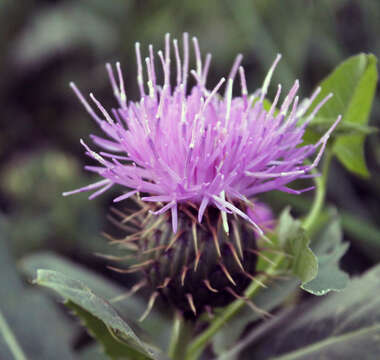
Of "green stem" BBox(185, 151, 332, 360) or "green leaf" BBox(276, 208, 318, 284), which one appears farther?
"green stem" BBox(185, 151, 332, 360)

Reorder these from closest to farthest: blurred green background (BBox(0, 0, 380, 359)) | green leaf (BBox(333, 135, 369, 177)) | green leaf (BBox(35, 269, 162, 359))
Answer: green leaf (BBox(35, 269, 162, 359)) < green leaf (BBox(333, 135, 369, 177)) < blurred green background (BBox(0, 0, 380, 359))

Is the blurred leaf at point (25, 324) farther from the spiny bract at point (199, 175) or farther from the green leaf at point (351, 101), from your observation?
the green leaf at point (351, 101)

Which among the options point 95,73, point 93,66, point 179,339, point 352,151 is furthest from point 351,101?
point 93,66

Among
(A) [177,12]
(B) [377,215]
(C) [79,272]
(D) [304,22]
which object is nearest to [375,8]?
(D) [304,22]

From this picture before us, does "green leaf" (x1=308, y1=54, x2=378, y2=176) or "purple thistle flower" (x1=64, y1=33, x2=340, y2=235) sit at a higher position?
"purple thistle flower" (x1=64, y1=33, x2=340, y2=235)

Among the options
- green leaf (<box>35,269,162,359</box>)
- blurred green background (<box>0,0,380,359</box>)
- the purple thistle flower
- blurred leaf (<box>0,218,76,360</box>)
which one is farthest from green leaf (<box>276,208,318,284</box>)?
blurred green background (<box>0,0,380,359</box>)

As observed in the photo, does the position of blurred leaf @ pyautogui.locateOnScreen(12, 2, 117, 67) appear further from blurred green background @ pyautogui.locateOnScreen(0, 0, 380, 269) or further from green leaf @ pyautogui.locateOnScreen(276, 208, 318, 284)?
green leaf @ pyautogui.locateOnScreen(276, 208, 318, 284)

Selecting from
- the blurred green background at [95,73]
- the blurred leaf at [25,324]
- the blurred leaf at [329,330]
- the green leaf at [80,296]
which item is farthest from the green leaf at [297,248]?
the blurred green background at [95,73]
